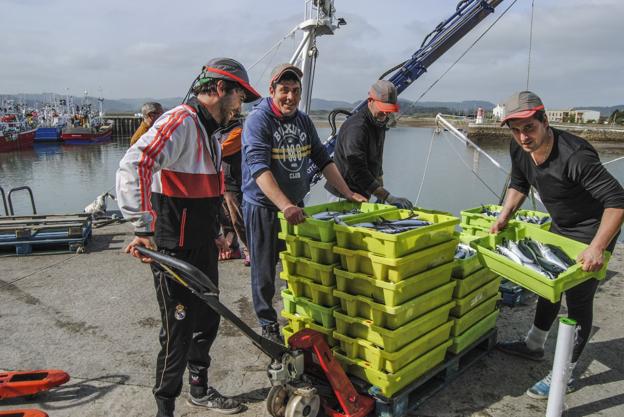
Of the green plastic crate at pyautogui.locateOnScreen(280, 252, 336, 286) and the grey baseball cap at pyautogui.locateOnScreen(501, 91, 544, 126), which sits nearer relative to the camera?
the grey baseball cap at pyautogui.locateOnScreen(501, 91, 544, 126)

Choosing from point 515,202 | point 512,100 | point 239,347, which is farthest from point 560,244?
point 239,347

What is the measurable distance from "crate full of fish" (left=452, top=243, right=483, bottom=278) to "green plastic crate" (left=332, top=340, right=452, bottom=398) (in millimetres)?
485

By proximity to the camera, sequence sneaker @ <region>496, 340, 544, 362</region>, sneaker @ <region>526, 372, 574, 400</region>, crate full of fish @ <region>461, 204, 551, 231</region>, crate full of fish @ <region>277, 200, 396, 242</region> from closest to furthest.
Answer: crate full of fish @ <region>277, 200, 396, 242</region>, sneaker @ <region>526, 372, 574, 400</region>, sneaker @ <region>496, 340, 544, 362</region>, crate full of fish @ <region>461, 204, 551, 231</region>

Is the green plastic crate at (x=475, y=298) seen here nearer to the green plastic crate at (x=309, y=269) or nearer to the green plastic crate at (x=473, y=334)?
the green plastic crate at (x=473, y=334)

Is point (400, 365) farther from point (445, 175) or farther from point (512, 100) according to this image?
point (445, 175)

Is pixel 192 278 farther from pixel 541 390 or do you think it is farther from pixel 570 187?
pixel 541 390

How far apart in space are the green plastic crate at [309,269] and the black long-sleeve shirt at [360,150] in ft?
4.16

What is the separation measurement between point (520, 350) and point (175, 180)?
117 inches

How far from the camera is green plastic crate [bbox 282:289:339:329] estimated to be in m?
2.96

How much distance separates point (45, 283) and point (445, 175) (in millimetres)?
14921

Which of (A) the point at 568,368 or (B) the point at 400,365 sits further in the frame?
(B) the point at 400,365

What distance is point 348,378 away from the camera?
2824 mm

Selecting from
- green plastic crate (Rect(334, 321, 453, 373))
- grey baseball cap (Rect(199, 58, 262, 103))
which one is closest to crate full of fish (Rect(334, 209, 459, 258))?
green plastic crate (Rect(334, 321, 453, 373))

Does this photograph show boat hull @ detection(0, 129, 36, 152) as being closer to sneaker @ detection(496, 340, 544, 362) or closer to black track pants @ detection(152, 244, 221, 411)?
black track pants @ detection(152, 244, 221, 411)
